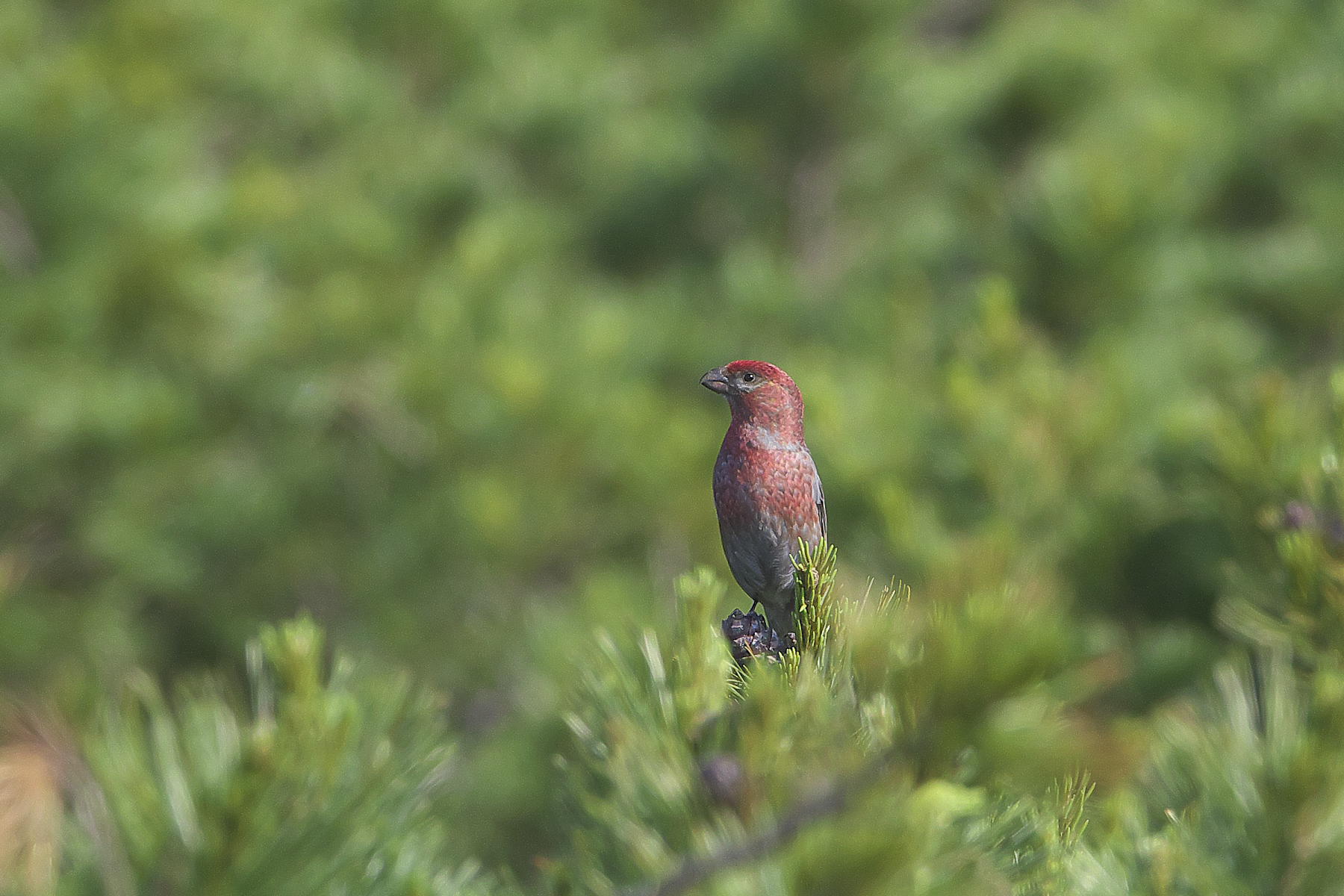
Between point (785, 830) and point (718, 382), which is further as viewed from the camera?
point (718, 382)

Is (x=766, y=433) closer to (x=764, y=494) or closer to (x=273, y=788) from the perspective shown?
(x=764, y=494)

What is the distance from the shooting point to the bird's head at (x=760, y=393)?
1440mm

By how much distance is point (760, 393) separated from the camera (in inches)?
57.7

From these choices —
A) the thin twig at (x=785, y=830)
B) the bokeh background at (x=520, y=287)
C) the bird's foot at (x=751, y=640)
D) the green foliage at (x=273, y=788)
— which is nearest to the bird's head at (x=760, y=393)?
the bird's foot at (x=751, y=640)

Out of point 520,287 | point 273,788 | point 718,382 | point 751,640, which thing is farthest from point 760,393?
point 520,287

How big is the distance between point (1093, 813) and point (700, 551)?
2998 mm

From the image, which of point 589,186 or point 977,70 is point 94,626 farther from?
point 977,70

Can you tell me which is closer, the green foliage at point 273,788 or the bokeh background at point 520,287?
the green foliage at point 273,788

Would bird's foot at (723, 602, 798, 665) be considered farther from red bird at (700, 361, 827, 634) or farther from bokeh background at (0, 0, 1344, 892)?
bokeh background at (0, 0, 1344, 892)

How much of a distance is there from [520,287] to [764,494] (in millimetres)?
3428

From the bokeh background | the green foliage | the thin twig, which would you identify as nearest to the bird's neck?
the green foliage

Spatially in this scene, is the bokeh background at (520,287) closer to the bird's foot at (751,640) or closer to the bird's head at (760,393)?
the bird's head at (760,393)

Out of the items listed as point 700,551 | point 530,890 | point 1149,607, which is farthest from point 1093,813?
point 700,551

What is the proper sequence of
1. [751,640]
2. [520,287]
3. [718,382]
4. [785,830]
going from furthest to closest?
1. [520,287]
2. [718,382]
3. [751,640]
4. [785,830]
